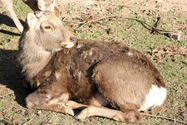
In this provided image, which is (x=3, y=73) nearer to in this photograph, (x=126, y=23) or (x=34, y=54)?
(x=34, y=54)

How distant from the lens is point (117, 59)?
4543mm

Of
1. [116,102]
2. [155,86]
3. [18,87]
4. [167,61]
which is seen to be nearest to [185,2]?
[167,61]

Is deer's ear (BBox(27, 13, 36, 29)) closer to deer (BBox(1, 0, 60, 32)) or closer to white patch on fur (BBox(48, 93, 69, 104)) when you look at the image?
white patch on fur (BBox(48, 93, 69, 104))

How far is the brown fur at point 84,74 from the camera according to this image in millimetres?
4363

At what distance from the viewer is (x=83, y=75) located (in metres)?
4.57

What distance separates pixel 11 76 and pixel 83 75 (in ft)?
6.93

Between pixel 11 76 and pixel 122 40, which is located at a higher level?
pixel 122 40

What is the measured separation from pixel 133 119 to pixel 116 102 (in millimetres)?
427

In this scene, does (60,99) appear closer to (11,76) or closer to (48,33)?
(48,33)

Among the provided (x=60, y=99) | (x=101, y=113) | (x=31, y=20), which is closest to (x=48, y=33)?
(x=31, y=20)

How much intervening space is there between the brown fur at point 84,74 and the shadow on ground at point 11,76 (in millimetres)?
419

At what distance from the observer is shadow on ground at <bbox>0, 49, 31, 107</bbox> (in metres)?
5.08

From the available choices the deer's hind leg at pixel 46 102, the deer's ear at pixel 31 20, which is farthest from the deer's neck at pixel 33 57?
the deer's hind leg at pixel 46 102

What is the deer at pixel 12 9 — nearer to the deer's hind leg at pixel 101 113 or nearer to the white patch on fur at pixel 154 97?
the deer's hind leg at pixel 101 113
